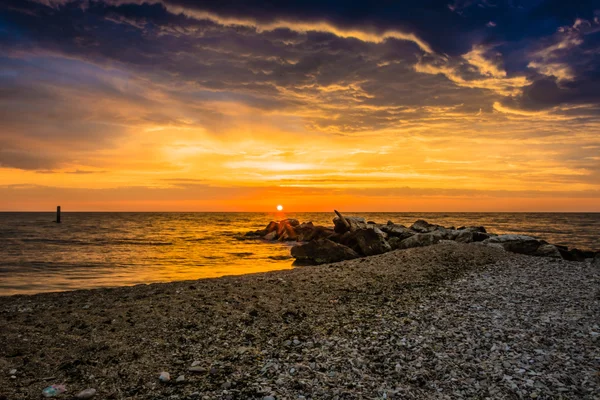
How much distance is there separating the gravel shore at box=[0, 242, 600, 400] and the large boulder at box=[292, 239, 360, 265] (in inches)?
420

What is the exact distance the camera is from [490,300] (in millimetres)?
12102

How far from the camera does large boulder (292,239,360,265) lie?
85.2 ft

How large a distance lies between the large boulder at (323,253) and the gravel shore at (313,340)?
35.0ft

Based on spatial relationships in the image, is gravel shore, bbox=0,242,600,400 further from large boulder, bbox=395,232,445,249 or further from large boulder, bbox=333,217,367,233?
large boulder, bbox=333,217,367,233

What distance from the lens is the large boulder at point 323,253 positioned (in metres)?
26.0

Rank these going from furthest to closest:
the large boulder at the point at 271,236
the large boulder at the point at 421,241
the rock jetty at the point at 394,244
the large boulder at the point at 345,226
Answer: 1. the large boulder at the point at 271,236
2. the large boulder at the point at 345,226
3. the large boulder at the point at 421,241
4. the rock jetty at the point at 394,244

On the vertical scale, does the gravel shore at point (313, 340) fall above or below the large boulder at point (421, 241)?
below

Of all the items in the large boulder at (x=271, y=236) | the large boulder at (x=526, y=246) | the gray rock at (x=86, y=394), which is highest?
the large boulder at (x=526, y=246)

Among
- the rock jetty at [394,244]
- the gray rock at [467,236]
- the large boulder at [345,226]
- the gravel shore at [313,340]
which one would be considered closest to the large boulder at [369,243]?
the rock jetty at [394,244]

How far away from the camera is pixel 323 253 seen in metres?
26.6

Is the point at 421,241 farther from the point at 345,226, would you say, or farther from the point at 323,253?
the point at 323,253

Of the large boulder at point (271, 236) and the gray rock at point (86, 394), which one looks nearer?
the gray rock at point (86, 394)

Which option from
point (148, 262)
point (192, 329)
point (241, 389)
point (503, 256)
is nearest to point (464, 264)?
point (503, 256)

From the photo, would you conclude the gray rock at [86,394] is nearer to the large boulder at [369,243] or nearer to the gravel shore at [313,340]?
the gravel shore at [313,340]
